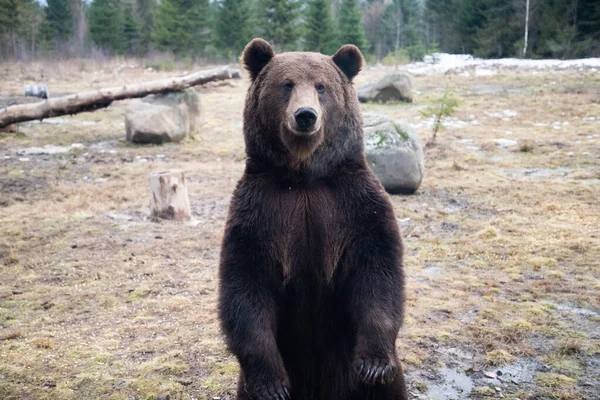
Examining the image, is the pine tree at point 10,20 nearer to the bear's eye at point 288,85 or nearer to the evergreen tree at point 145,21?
the evergreen tree at point 145,21

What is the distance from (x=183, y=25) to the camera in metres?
47.3

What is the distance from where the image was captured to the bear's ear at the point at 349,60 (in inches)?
132

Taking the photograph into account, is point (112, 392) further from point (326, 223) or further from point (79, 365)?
point (326, 223)

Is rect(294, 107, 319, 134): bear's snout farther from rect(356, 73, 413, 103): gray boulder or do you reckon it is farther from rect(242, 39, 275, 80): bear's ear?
rect(356, 73, 413, 103): gray boulder

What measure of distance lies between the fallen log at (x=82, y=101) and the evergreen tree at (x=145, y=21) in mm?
44841

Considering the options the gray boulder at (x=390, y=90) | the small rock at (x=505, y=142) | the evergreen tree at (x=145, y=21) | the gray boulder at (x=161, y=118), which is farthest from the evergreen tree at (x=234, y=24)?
the small rock at (x=505, y=142)

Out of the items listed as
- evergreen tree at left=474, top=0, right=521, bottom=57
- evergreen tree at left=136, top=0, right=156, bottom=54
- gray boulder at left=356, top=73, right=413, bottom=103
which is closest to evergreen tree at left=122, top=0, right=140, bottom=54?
evergreen tree at left=136, top=0, right=156, bottom=54

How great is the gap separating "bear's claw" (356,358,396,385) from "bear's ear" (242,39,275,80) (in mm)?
1818

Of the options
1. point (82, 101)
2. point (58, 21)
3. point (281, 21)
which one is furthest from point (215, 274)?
point (58, 21)

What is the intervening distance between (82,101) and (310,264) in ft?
36.8

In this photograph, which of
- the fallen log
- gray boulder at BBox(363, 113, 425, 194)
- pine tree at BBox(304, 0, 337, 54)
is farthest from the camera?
pine tree at BBox(304, 0, 337, 54)

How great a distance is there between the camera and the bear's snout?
2793 mm

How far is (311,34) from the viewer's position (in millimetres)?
38844

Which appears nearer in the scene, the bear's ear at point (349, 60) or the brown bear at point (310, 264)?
the brown bear at point (310, 264)
